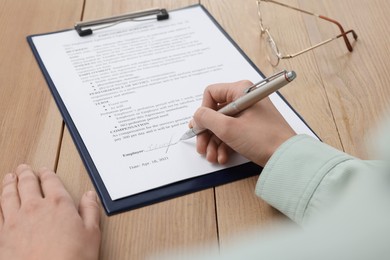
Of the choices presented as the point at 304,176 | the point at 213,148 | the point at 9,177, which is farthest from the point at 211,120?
the point at 9,177

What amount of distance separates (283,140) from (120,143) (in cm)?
22

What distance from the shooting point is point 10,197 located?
2.03 feet

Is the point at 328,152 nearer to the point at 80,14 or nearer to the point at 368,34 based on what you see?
the point at 368,34

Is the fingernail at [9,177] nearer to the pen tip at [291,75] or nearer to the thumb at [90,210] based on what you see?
the thumb at [90,210]

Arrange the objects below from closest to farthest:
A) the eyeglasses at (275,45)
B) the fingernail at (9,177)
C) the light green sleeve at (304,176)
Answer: the light green sleeve at (304,176) < the fingernail at (9,177) < the eyeglasses at (275,45)

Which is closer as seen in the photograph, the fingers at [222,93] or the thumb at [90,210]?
the thumb at [90,210]

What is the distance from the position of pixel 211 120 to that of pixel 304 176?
0.15 metres

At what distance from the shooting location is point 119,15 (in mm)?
918

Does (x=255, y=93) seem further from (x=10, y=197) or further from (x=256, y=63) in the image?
(x=10, y=197)

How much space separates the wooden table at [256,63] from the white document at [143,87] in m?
0.03

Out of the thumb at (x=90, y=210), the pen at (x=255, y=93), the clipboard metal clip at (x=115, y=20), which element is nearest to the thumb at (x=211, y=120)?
the pen at (x=255, y=93)

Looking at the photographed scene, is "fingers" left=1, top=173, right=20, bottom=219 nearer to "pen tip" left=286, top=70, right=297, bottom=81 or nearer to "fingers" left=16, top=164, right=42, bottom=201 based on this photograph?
"fingers" left=16, top=164, right=42, bottom=201

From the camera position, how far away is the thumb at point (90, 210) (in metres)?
0.59
